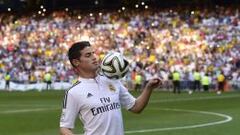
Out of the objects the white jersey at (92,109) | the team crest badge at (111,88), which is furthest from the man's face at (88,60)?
the team crest badge at (111,88)

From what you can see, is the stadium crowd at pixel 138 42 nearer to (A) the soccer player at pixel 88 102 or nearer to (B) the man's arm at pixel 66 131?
(A) the soccer player at pixel 88 102

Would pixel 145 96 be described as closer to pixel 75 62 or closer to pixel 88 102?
pixel 88 102

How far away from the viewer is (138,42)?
5216 centimetres

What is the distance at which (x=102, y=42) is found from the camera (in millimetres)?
53188

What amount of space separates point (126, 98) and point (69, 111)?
728 mm

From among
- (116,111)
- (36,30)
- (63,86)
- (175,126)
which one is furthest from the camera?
(36,30)

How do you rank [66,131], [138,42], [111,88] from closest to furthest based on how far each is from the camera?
[66,131]
[111,88]
[138,42]

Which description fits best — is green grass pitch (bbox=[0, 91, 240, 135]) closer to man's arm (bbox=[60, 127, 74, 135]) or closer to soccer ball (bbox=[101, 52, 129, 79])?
soccer ball (bbox=[101, 52, 129, 79])

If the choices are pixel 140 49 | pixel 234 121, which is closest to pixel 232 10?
pixel 140 49

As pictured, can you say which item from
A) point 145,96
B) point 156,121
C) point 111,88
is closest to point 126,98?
point 145,96

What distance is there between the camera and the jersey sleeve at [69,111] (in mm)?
6027

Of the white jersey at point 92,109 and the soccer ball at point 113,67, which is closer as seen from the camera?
the white jersey at point 92,109

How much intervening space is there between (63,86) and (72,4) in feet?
54.5

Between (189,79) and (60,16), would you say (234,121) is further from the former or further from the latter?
(60,16)
